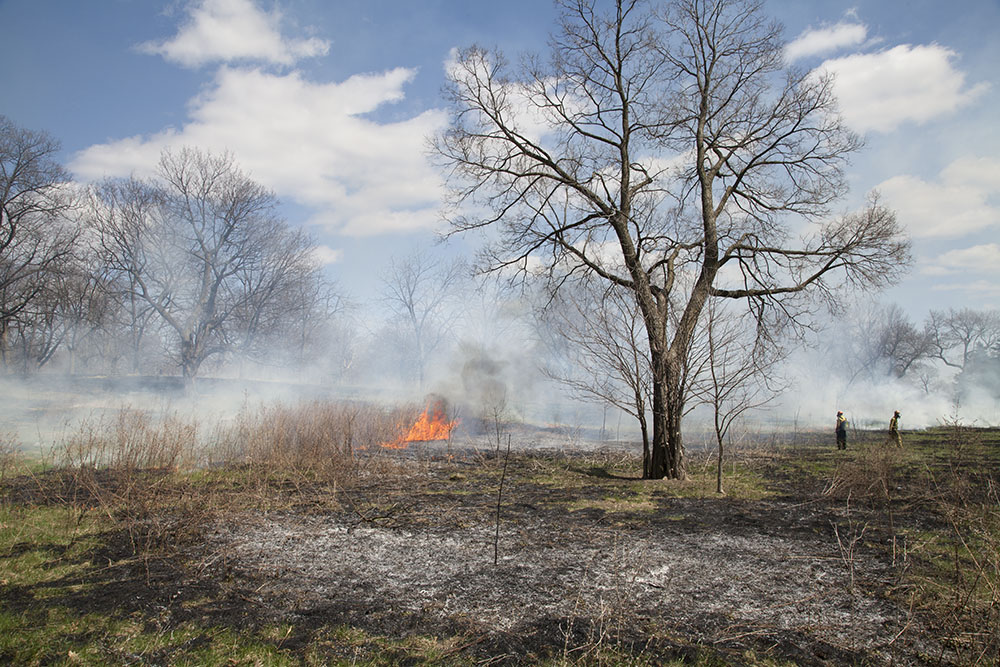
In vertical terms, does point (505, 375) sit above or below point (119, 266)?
below

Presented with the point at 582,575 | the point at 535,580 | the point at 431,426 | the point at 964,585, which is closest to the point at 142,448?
the point at 535,580

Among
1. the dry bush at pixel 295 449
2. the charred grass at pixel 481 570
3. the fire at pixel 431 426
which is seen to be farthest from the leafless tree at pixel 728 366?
the fire at pixel 431 426

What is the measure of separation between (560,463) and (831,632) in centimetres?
1020

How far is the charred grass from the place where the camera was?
399 cm

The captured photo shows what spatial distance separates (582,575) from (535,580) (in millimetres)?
521

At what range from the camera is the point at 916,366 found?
4856 centimetres

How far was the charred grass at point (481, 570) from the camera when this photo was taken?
3.99 meters

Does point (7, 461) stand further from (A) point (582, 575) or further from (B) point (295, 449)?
(A) point (582, 575)

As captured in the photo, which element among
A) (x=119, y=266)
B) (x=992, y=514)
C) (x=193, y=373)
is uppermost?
(x=119, y=266)

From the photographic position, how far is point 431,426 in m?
22.3

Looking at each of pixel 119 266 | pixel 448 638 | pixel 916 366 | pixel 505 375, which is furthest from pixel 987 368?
pixel 119 266

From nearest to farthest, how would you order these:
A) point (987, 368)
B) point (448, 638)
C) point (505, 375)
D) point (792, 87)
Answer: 1. point (448, 638)
2. point (792, 87)
3. point (505, 375)
4. point (987, 368)

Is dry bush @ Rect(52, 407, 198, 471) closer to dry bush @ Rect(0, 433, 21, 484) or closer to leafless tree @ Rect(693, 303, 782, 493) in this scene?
dry bush @ Rect(0, 433, 21, 484)

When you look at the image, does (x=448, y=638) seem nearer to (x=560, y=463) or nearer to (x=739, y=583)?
(x=739, y=583)
